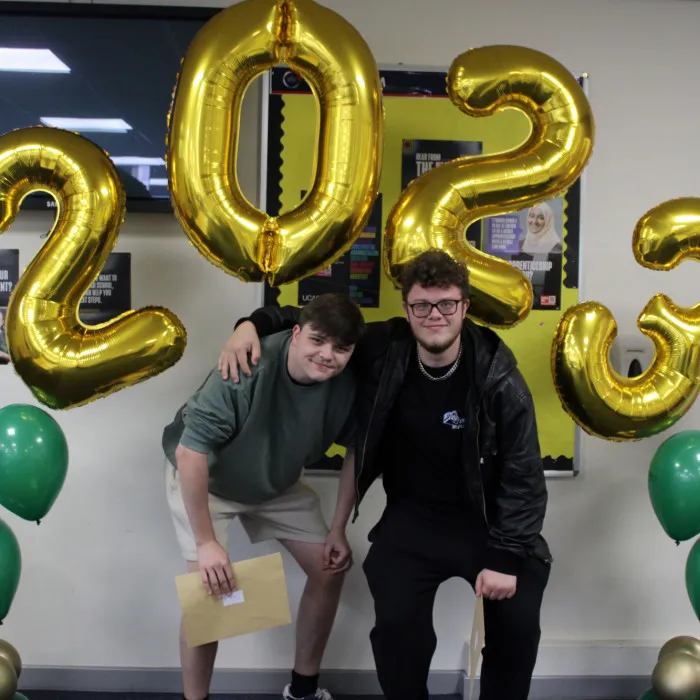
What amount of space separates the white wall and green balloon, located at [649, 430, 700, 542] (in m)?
0.42

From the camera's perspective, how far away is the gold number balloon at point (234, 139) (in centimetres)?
135

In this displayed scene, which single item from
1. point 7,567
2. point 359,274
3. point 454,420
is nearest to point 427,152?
point 359,274

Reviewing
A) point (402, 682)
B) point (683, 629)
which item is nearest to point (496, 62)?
point (402, 682)

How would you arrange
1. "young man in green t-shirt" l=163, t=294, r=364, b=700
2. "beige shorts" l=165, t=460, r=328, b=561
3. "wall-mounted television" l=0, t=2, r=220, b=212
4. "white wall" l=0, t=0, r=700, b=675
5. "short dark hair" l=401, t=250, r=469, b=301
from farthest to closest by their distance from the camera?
1. "white wall" l=0, t=0, r=700, b=675
2. "wall-mounted television" l=0, t=2, r=220, b=212
3. "beige shorts" l=165, t=460, r=328, b=561
4. "young man in green t-shirt" l=163, t=294, r=364, b=700
5. "short dark hair" l=401, t=250, r=469, b=301

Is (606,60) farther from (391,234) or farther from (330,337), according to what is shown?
(330,337)

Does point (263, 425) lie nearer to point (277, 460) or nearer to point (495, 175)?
point (277, 460)

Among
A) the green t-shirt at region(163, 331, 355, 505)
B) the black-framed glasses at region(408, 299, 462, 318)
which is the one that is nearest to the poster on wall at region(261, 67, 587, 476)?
the green t-shirt at region(163, 331, 355, 505)

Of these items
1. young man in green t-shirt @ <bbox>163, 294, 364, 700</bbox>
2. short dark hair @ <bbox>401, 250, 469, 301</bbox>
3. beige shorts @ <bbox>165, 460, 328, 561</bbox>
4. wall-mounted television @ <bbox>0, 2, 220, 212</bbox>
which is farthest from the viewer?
wall-mounted television @ <bbox>0, 2, 220, 212</bbox>

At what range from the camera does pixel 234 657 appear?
1.93m

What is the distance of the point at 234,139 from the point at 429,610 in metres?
1.08

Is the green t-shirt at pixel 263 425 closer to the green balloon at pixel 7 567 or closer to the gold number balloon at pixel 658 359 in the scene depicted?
the green balloon at pixel 7 567

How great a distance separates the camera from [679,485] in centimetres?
148

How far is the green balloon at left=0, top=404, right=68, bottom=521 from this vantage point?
1.42m

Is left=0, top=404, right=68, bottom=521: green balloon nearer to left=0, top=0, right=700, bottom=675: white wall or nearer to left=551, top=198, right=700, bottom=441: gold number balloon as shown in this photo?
left=0, top=0, right=700, bottom=675: white wall
